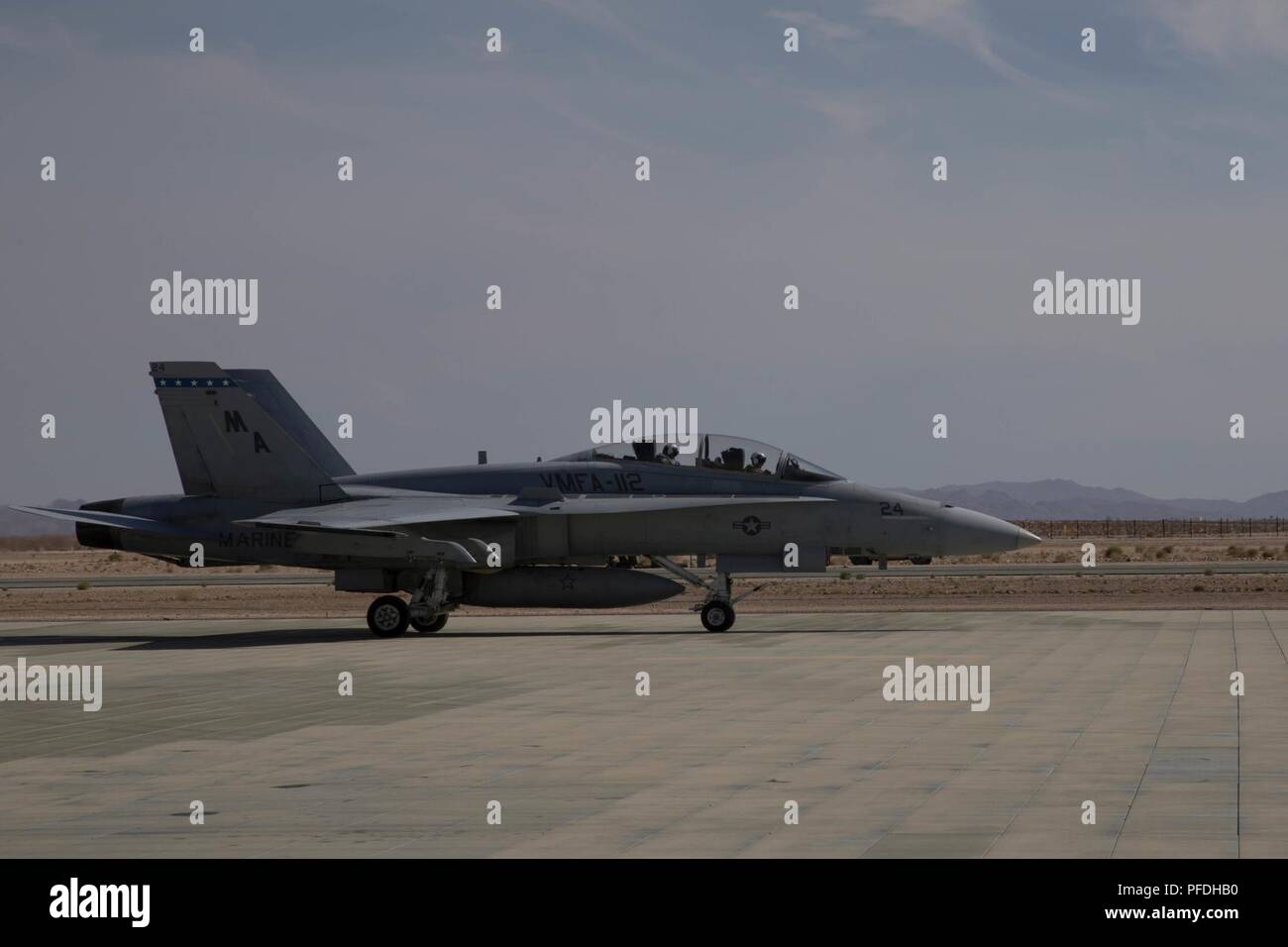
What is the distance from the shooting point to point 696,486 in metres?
27.5

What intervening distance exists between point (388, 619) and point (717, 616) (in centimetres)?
574

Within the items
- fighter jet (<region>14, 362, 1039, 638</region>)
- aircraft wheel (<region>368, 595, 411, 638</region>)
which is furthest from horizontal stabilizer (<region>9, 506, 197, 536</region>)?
aircraft wheel (<region>368, 595, 411, 638</region>)

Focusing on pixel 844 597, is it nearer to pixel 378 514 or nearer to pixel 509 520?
pixel 509 520

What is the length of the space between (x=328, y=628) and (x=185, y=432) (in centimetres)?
487

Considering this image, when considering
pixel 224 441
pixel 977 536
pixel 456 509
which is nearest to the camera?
pixel 977 536

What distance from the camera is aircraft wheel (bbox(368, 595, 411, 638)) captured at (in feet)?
91.7

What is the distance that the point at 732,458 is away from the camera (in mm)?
27703

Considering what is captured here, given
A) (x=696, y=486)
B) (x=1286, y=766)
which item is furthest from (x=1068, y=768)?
(x=696, y=486)

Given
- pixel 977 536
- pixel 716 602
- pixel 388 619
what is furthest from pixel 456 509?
pixel 977 536

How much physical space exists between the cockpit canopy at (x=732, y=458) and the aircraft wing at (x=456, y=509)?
560 mm

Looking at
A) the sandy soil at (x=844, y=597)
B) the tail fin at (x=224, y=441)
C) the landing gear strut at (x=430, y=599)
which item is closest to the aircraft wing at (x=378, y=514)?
the tail fin at (x=224, y=441)

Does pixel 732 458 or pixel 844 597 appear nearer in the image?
pixel 732 458
